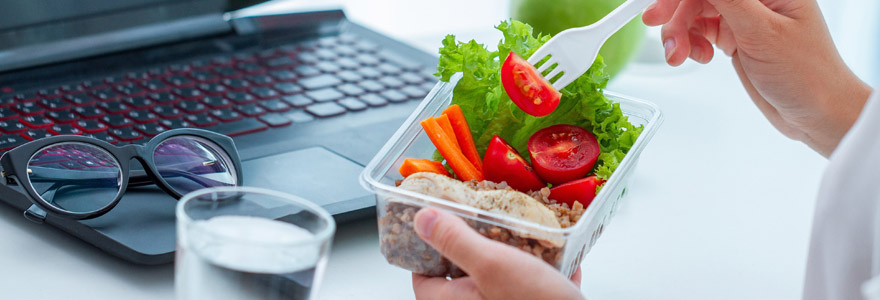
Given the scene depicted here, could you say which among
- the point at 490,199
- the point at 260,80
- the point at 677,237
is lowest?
the point at 677,237

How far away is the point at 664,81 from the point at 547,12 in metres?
0.35

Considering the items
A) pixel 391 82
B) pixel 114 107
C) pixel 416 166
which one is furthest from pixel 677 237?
pixel 114 107

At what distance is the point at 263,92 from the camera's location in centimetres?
115

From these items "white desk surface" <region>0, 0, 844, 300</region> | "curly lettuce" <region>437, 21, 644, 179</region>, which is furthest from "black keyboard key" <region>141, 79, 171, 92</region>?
"curly lettuce" <region>437, 21, 644, 179</region>

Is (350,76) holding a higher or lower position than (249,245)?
lower

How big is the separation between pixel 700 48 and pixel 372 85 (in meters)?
0.45

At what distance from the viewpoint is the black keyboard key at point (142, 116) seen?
1001mm

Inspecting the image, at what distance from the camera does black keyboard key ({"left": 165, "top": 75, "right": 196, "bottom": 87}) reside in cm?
114

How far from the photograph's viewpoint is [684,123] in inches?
52.2

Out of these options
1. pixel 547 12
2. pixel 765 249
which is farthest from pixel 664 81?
pixel 765 249

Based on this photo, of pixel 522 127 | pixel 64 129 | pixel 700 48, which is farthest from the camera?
pixel 700 48

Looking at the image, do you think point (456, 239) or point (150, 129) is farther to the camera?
point (150, 129)

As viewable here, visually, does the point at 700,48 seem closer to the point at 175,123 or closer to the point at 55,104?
the point at 175,123

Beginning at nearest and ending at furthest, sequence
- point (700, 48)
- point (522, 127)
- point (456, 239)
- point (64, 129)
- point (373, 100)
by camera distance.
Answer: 1. point (456, 239)
2. point (522, 127)
3. point (64, 129)
4. point (700, 48)
5. point (373, 100)
